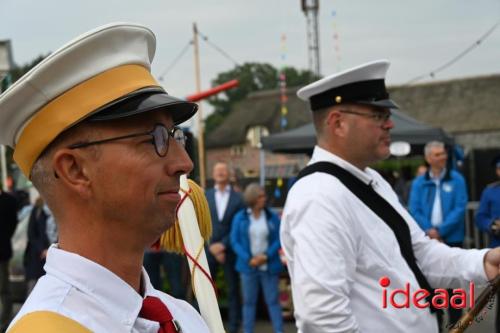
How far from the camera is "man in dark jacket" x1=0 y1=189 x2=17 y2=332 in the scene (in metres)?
8.65

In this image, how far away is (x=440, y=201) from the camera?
7.84 metres

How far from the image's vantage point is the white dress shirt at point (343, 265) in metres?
2.87

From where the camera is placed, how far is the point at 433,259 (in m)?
3.34

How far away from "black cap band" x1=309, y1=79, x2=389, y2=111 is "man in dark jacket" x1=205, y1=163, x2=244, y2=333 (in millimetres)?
4923

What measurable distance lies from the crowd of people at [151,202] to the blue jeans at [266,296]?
434 cm

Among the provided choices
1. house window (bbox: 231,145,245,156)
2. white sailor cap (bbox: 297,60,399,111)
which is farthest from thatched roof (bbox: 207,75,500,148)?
white sailor cap (bbox: 297,60,399,111)

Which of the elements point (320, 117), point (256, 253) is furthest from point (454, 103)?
point (320, 117)

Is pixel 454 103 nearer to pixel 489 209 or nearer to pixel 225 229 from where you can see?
pixel 225 229

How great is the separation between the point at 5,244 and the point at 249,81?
65685mm

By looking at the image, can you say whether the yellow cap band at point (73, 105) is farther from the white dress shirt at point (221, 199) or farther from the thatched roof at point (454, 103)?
the thatched roof at point (454, 103)

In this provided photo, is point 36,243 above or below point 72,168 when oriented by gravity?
below

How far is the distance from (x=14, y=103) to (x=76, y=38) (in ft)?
0.63

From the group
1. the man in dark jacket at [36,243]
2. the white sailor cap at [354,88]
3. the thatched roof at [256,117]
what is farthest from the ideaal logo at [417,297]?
the thatched roof at [256,117]

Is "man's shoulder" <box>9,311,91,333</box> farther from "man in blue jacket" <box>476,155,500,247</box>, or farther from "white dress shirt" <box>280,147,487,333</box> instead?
"man in blue jacket" <box>476,155,500,247</box>
